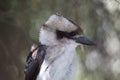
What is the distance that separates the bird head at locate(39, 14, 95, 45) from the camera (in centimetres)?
118

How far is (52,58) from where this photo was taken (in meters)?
1.20

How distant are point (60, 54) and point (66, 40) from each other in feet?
0.12

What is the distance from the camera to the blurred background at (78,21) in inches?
59.5

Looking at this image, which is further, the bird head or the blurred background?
the blurred background

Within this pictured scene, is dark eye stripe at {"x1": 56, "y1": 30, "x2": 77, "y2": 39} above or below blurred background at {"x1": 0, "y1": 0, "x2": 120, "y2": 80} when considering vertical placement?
below

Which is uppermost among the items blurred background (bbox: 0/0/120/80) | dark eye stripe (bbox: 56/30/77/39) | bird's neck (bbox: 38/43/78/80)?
blurred background (bbox: 0/0/120/80)

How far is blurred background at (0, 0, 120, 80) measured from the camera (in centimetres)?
151

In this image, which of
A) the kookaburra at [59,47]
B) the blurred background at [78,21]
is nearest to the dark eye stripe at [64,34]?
the kookaburra at [59,47]

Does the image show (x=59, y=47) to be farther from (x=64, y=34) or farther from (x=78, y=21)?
(x=78, y=21)

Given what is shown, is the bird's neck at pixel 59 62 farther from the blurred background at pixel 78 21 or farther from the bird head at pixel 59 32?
the blurred background at pixel 78 21

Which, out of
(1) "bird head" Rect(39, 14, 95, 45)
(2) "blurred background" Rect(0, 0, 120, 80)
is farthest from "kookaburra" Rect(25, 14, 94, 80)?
(2) "blurred background" Rect(0, 0, 120, 80)

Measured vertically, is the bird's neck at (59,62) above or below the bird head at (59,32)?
below

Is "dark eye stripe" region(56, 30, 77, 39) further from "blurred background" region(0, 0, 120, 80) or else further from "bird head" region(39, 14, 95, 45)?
"blurred background" region(0, 0, 120, 80)

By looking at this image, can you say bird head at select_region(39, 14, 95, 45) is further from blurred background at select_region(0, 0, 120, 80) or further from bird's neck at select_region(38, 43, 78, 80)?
blurred background at select_region(0, 0, 120, 80)
